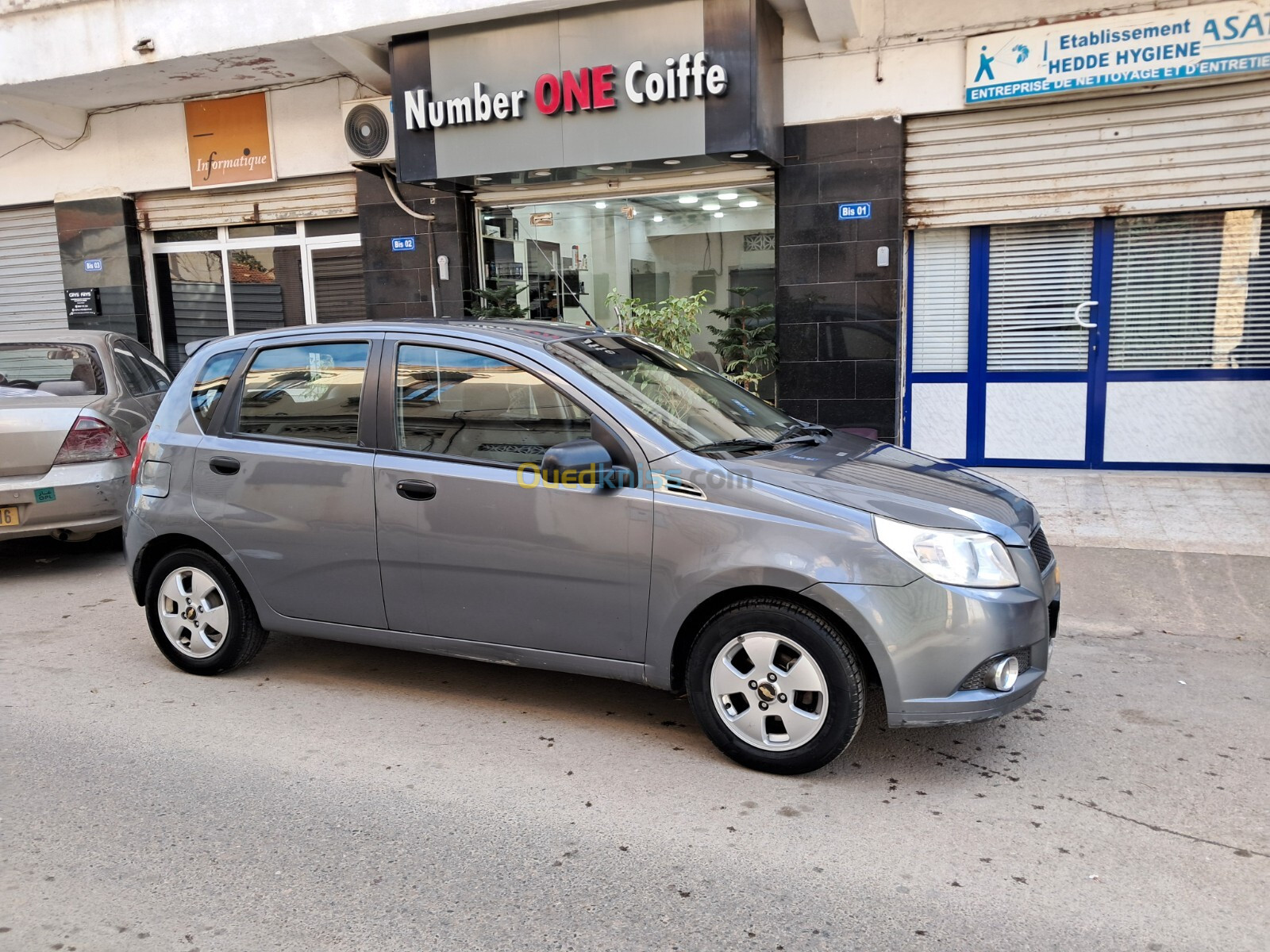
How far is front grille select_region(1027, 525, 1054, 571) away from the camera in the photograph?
4.14 meters

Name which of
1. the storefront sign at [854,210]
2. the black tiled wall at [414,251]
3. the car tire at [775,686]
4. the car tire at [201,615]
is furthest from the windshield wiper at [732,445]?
the black tiled wall at [414,251]

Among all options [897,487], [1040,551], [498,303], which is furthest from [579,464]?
[498,303]

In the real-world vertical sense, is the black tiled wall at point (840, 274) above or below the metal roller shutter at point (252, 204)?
below

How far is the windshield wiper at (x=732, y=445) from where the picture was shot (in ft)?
13.8

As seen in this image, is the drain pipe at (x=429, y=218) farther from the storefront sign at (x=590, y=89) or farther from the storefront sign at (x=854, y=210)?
the storefront sign at (x=854, y=210)

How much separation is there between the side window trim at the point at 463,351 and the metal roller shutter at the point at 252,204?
7953 millimetres

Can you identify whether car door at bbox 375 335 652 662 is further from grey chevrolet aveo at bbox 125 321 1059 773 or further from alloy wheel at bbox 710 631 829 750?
alloy wheel at bbox 710 631 829 750

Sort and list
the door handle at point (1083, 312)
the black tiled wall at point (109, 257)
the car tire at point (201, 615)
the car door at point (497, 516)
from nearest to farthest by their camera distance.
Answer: the car door at point (497, 516) < the car tire at point (201, 615) < the door handle at point (1083, 312) < the black tiled wall at point (109, 257)

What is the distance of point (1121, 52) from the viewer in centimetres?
855

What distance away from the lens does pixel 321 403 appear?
15.8 feet

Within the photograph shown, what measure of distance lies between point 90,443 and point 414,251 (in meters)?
4.93

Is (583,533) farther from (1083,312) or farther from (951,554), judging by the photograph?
(1083,312)

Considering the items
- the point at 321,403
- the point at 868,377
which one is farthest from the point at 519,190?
the point at 321,403

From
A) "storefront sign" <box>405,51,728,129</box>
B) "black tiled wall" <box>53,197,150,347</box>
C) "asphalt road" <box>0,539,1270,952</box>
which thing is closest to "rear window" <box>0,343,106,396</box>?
"asphalt road" <box>0,539,1270,952</box>
